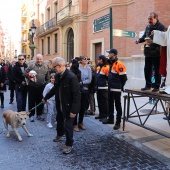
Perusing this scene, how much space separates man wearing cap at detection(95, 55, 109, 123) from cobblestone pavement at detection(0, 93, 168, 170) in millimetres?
1371

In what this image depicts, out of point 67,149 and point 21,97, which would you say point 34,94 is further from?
point 67,149

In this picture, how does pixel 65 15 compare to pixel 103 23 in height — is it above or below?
above

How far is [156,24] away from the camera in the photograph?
16.4ft

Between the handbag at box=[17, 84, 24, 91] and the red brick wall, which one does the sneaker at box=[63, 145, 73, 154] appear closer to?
the handbag at box=[17, 84, 24, 91]

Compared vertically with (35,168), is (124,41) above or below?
above

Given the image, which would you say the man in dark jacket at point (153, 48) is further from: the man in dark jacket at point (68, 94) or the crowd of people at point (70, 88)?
the man in dark jacket at point (68, 94)

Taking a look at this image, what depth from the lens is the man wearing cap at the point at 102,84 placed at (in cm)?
683

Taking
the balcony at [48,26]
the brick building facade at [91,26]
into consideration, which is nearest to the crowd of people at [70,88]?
the brick building facade at [91,26]

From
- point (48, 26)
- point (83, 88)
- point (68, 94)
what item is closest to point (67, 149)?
point (68, 94)

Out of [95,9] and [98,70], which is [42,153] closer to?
[98,70]

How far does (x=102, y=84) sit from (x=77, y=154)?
2923 millimetres

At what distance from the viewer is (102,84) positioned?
22.6ft

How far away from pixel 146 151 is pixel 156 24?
2592 millimetres

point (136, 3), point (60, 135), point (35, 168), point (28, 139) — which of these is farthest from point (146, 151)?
point (136, 3)
